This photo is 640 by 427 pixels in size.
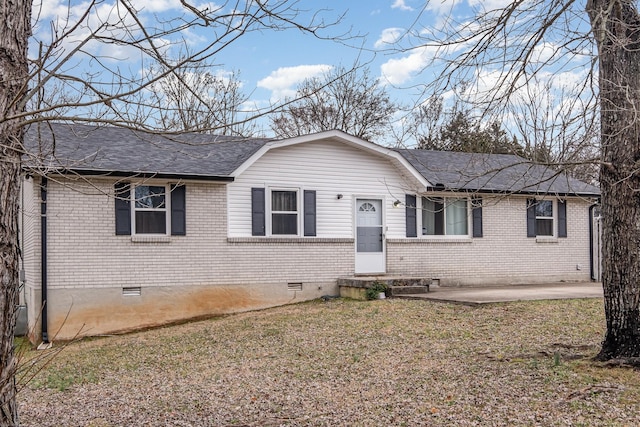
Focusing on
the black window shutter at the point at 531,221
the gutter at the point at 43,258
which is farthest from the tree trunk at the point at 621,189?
the black window shutter at the point at 531,221

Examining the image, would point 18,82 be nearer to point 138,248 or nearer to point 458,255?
point 138,248

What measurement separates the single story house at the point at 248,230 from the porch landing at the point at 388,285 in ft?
1.82

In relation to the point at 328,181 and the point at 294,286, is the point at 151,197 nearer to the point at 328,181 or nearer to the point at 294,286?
the point at 294,286

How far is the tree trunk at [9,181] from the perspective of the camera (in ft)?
12.9

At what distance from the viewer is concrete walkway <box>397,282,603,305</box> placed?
1356cm

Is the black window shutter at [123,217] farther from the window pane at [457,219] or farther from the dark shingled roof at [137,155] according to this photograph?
the window pane at [457,219]

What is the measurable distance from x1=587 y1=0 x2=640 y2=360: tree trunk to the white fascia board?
28.3 ft

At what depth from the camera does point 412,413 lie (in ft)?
21.1

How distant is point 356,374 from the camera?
8320 mm

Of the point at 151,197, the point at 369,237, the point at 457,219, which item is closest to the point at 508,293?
the point at 457,219

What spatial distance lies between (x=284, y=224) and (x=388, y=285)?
292cm

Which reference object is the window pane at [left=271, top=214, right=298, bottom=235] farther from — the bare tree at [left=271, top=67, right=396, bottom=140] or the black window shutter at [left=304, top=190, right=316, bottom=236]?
the bare tree at [left=271, top=67, right=396, bottom=140]

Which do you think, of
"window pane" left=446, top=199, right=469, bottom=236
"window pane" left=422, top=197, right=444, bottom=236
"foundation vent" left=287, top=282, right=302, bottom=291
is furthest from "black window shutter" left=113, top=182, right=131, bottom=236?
"window pane" left=446, top=199, right=469, bottom=236

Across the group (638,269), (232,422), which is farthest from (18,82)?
(638,269)
